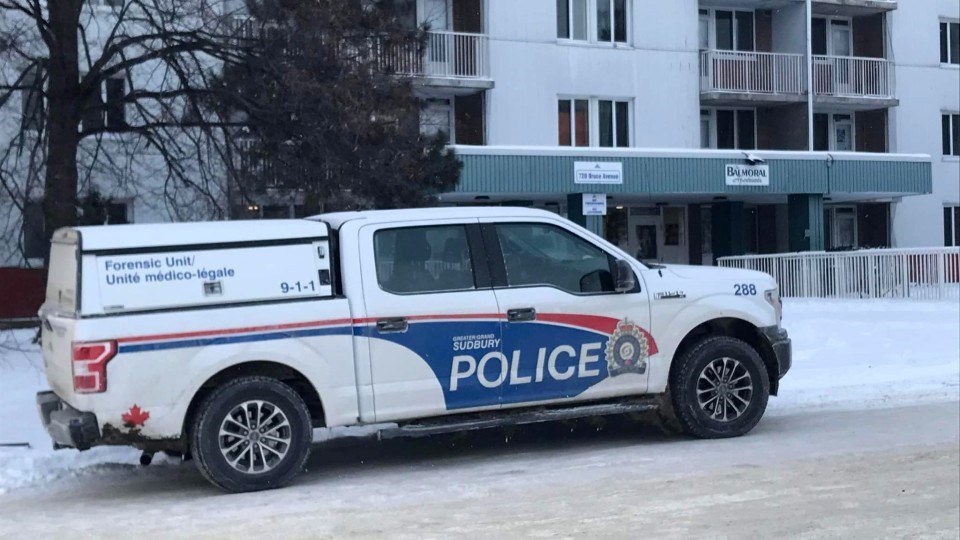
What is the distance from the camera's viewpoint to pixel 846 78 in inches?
1175

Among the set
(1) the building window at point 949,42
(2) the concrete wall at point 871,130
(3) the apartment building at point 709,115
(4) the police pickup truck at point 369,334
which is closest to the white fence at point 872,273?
(3) the apartment building at point 709,115

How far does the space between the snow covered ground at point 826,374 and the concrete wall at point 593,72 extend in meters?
8.37

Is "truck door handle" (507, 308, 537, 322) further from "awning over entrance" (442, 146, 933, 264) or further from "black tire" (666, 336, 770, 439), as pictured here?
"awning over entrance" (442, 146, 933, 264)

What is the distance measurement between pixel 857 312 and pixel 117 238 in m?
13.0

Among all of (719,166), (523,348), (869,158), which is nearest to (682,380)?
(523,348)

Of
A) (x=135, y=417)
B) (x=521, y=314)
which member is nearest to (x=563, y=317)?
(x=521, y=314)

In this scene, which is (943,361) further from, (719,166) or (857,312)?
(719,166)

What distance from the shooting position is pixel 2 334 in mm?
14445

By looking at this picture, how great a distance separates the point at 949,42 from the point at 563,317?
1001 inches

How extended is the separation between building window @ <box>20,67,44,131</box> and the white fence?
45.1 ft

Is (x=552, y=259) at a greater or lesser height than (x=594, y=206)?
lesser

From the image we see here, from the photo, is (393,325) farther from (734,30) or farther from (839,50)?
(839,50)

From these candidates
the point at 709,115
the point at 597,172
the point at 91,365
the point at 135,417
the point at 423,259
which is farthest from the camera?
the point at 709,115

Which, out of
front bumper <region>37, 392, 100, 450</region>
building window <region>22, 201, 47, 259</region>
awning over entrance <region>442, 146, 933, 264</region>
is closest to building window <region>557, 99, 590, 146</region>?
awning over entrance <region>442, 146, 933, 264</region>
